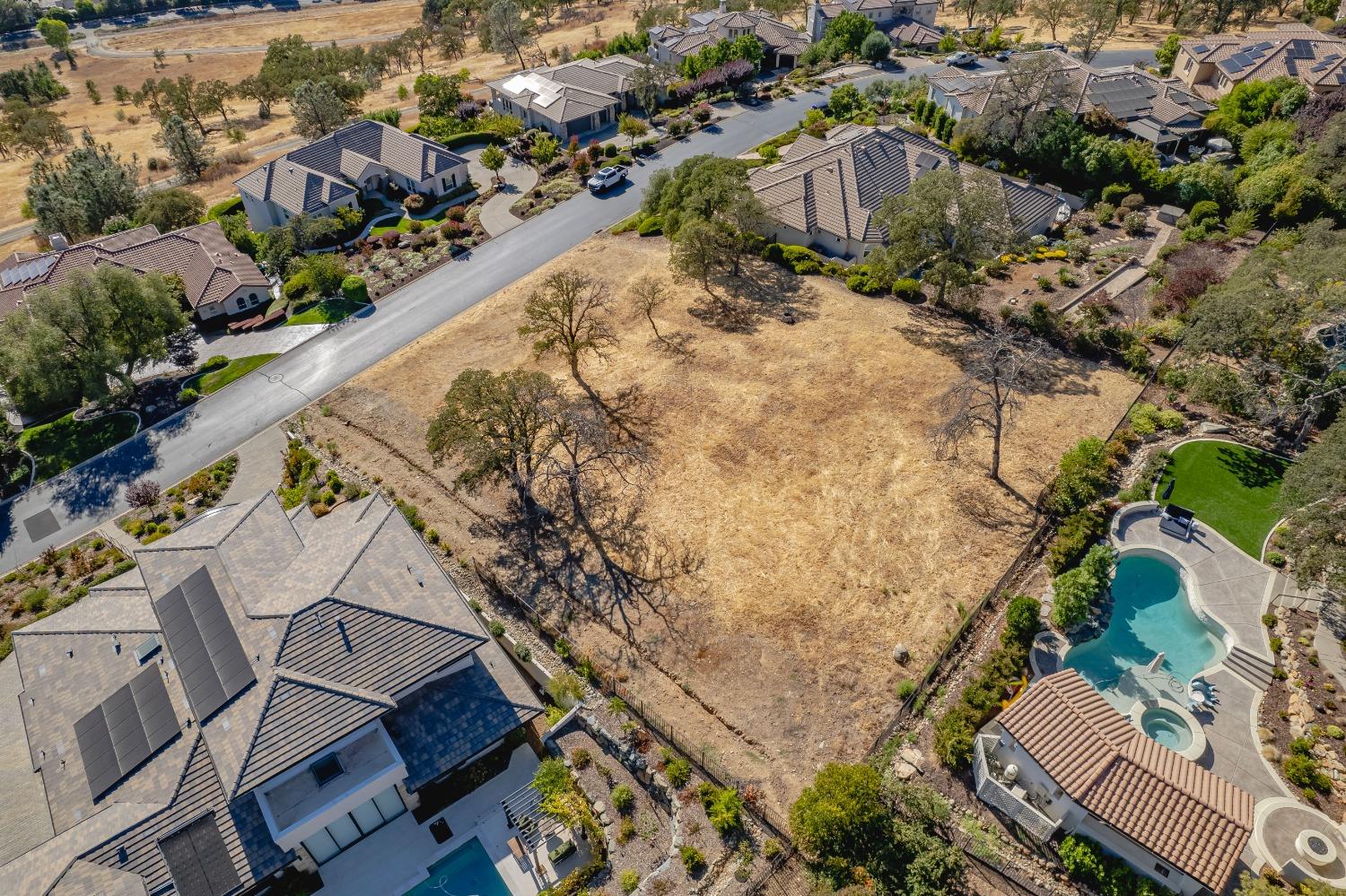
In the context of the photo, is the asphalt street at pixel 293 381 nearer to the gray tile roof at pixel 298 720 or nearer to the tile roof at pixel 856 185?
the tile roof at pixel 856 185

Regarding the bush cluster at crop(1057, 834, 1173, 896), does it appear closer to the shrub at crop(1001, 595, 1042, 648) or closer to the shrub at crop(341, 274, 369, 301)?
the shrub at crop(1001, 595, 1042, 648)

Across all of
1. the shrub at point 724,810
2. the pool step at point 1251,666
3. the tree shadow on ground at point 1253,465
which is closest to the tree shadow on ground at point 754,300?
the tree shadow on ground at point 1253,465

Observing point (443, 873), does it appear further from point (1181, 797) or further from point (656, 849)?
point (1181, 797)

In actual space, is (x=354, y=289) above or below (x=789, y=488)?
above

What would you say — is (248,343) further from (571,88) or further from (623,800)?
(571,88)

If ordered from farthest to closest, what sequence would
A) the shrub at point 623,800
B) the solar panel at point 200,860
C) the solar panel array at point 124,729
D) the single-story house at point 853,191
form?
the single-story house at point 853,191 < the shrub at point 623,800 < the solar panel array at point 124,729 < the solar panel at point 200,860

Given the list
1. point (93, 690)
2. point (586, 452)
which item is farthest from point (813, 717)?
point (93, 690)

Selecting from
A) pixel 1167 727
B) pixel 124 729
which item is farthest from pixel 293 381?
pixel 1167 727

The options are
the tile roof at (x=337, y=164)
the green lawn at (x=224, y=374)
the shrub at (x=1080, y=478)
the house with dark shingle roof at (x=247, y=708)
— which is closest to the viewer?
the house with dark shingle roof at (x=247, y=708)
